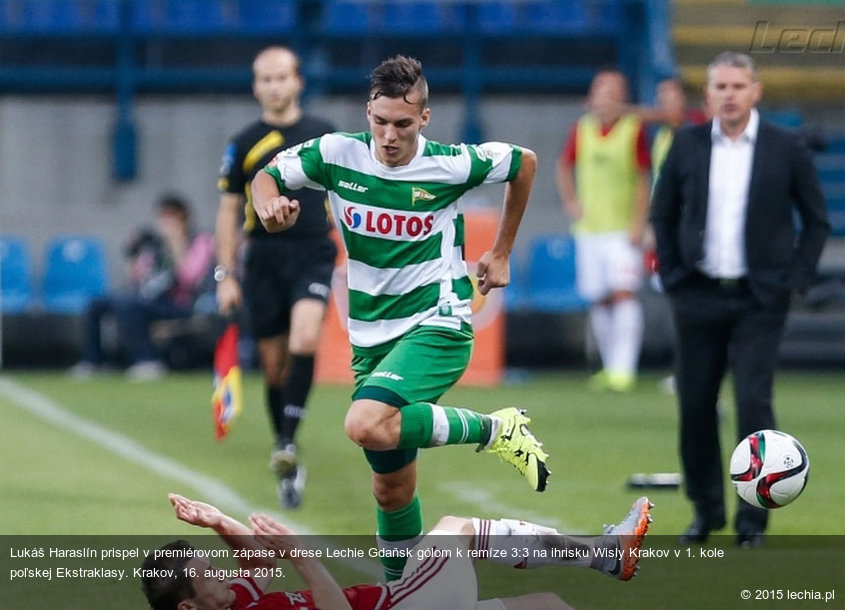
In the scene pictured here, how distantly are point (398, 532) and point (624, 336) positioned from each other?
949 centimetres

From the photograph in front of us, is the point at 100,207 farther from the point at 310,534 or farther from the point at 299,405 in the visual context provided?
the point at 310,534

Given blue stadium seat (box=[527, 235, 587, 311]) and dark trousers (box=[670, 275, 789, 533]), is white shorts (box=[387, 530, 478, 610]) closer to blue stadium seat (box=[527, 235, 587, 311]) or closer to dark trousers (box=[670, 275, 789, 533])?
dark trousers (box=[670, 275, 789, 533])

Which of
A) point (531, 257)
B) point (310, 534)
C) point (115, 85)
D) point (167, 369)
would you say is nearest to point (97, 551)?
point (310, 534)

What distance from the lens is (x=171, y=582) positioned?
5730 mm

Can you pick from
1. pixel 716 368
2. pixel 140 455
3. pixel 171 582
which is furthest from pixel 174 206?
pixel 171 582

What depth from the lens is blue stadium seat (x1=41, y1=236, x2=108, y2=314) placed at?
62.5 ft

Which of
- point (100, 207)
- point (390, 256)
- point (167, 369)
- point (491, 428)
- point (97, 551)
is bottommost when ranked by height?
point (167, 369)

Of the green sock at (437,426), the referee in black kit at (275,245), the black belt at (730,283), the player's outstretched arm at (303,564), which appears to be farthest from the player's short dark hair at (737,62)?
the player's outstretched arm at (303,564)

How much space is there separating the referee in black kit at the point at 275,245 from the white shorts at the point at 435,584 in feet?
13.5

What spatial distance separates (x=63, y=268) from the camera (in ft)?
62.6

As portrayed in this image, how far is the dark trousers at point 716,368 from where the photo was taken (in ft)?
27.9

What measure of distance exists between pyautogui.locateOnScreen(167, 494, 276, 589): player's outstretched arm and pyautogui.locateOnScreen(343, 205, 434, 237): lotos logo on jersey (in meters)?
1.53

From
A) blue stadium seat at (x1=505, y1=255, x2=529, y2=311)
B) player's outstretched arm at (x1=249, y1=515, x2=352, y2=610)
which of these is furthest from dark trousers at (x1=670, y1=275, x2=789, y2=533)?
blue stadium seat at (x1=505, y1=255, x2=529, y2=311)

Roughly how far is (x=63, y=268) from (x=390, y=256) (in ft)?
40.9
